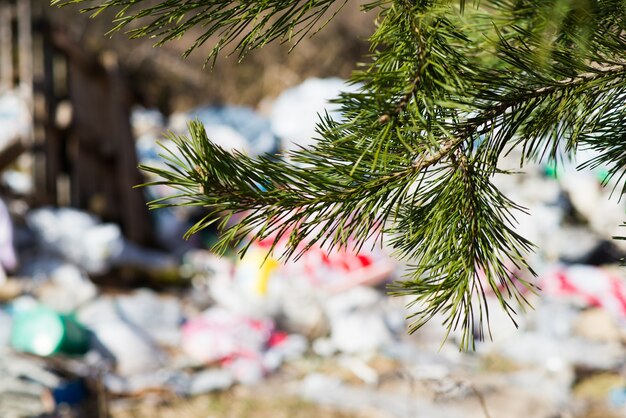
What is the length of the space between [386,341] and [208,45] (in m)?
6.31

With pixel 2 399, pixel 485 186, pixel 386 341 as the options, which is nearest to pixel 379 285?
pixel 386 341

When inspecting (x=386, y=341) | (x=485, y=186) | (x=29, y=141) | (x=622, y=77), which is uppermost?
(x=29, y=141)

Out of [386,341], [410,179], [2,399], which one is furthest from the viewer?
[386,341]

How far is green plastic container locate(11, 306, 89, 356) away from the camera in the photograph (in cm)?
292

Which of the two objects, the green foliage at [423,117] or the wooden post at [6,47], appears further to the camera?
the wooden post at [6,47]

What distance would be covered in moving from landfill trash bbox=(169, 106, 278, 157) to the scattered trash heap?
0.75 metres

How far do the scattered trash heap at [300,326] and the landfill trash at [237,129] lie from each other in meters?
0.75

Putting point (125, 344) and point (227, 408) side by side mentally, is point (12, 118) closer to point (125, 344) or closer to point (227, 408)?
point (125, 344)

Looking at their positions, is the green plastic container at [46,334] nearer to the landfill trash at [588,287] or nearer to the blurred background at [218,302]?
the blurred background at [218,302]

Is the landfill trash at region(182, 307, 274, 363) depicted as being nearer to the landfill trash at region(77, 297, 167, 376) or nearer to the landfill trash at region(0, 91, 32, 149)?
the landfill trash at region(77, 297, 167, 376)

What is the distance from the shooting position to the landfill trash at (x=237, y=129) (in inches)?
224

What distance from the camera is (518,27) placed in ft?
3.10

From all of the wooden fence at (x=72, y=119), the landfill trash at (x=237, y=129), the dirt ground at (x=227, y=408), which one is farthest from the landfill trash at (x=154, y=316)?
the landfill trash at (x=237, y=129)

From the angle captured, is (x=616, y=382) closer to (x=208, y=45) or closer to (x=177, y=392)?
(x=177, y=392)
